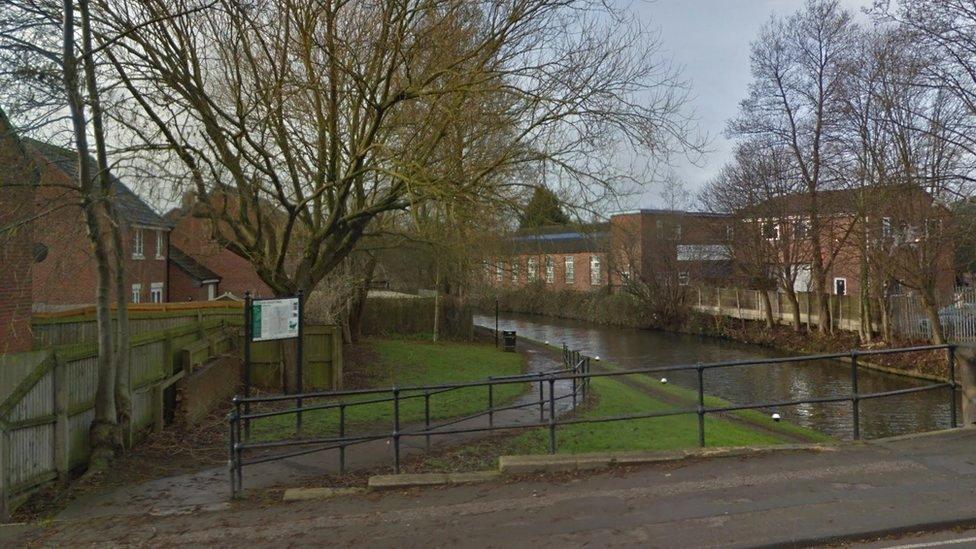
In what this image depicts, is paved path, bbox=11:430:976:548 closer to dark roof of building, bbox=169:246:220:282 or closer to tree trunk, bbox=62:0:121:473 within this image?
tree trunk, bbox=62:0:121:473

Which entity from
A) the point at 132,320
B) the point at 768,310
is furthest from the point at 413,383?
the point at 768,310

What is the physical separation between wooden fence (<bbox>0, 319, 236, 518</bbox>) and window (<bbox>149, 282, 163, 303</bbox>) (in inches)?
914

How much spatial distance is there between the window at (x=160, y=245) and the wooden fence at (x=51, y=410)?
24.2 meters

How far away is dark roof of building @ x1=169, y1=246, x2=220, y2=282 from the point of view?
36750 mm

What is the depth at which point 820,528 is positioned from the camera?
536cm

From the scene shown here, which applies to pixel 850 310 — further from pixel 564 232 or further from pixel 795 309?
pixel 564 232

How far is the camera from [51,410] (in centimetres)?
871

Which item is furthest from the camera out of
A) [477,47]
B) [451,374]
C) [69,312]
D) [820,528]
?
[451,374]

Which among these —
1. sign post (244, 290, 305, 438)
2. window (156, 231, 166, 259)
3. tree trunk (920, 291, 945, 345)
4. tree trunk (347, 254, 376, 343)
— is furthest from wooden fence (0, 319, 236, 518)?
tree trunk (920, 291, 945, 345)

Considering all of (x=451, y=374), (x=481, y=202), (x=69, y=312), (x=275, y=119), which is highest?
(x=275, y=119)

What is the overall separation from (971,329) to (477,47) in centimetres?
2319

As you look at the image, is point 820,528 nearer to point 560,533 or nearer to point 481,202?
point 560,533

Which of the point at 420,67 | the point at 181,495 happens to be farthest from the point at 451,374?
the point at 181,495

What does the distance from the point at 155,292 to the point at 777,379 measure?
26189 millimetres
